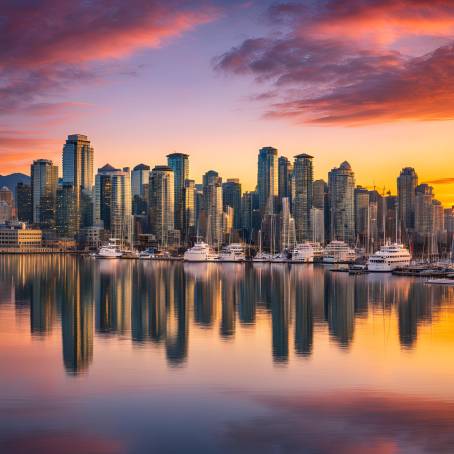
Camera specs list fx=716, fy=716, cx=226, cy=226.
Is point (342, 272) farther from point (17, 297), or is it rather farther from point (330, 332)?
point (330, 332)

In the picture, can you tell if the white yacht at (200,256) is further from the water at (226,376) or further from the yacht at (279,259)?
the water at (226,376)

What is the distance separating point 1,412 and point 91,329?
67.4 ft

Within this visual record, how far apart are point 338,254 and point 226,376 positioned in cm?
12776

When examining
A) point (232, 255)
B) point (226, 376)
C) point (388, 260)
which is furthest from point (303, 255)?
point (226, 376)

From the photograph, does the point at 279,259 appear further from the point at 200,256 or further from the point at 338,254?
the point at 200,256

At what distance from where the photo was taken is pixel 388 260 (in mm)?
112188

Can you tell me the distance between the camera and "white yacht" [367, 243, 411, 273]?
365ft

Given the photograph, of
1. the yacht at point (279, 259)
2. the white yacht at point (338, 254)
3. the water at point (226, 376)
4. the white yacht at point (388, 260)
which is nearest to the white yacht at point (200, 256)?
the yacht at point (279, 259)

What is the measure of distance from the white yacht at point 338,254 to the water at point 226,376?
93025 mm

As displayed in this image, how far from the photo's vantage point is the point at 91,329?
46.3 meters

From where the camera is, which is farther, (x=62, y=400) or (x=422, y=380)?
(x=422, y=380)

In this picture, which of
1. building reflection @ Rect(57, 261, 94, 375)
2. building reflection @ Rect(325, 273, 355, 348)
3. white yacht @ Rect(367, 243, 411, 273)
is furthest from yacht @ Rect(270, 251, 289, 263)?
building reflection @ Rect(57, 261, 94, 375)

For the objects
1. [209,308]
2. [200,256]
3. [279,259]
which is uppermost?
[200,256]

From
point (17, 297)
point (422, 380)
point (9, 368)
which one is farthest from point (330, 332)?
point (17, 297)
